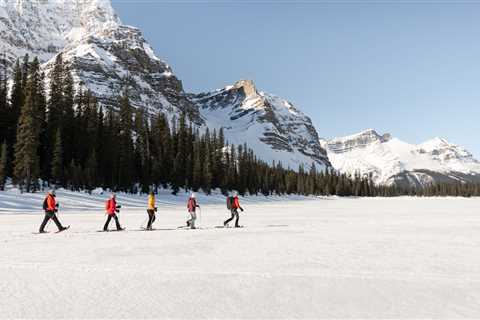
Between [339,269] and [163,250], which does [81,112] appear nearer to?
[163,250]

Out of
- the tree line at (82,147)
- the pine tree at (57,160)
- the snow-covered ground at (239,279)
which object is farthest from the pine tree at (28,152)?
the snow-covered ground at (239,279)

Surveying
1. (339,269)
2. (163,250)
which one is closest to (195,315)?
(339,269)

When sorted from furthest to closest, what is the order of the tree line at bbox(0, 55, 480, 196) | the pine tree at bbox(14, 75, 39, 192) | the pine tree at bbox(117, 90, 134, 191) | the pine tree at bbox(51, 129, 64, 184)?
the pine tree at bbox(117, 90, 134, 191) < the pine tree at bbox(51, 129, 64, 184) < the tree line at bbox(0, 55, 480, 196) < the pine tree at bbox(14, 75, 39, 192)

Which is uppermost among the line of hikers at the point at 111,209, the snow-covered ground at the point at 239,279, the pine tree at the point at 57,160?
the pine tree at the point at 57,160

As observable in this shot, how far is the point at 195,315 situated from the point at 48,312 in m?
2.25

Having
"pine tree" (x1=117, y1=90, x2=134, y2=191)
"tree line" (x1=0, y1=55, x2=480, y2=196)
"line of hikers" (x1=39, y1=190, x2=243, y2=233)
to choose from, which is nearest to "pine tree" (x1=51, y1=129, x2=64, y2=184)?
"tree line" (x1=0, y1=55, x2=480, y2=196)

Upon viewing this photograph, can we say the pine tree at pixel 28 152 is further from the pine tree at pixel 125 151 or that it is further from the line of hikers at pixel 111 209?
the line of hikers at pixel 111 209

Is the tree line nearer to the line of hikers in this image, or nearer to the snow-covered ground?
the line of hikers

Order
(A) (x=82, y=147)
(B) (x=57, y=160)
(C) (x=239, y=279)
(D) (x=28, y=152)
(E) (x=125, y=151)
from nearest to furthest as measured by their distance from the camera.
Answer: (C) (x=239, y=279) → (D) (x=28, y=152) → (B) (x=57, y=160) → (A) (x=82, y=147) → (E) (x=125, y=151)

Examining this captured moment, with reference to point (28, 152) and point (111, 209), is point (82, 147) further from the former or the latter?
point (111, 209)

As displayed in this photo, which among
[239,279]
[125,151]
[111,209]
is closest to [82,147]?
[125,151]

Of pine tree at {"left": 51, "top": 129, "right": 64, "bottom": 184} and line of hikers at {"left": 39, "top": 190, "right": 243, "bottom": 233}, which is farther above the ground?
pine tree at {"left": 51, "top": 129, "right": 64, "bottom": 184}

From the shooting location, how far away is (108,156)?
67.2 meters

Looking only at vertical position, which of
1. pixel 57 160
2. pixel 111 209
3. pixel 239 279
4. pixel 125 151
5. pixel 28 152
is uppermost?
pixel 125 151
